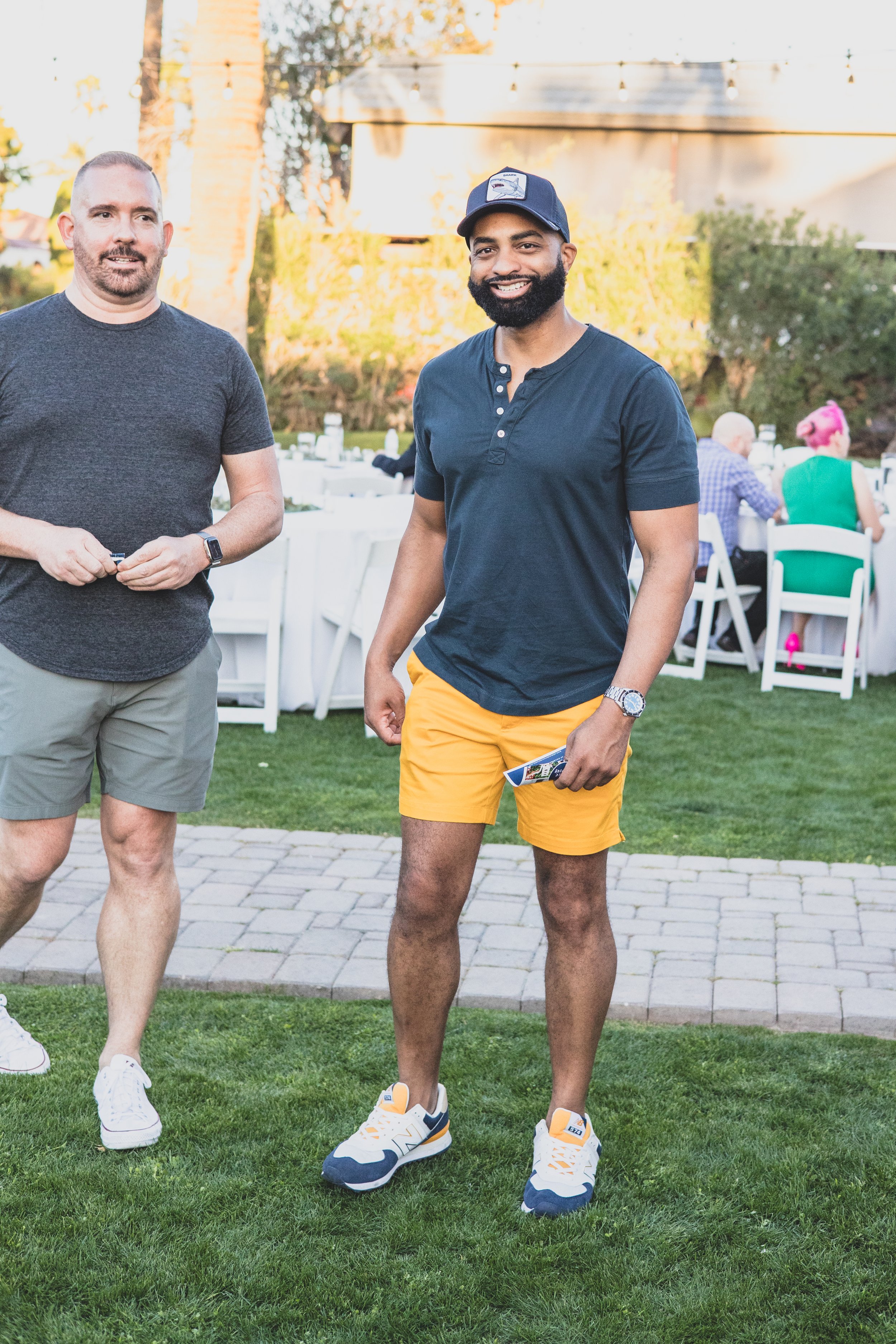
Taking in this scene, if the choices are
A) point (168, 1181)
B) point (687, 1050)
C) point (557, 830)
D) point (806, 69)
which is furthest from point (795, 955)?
point (806, 69)

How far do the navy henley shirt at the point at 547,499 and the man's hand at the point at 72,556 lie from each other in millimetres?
675

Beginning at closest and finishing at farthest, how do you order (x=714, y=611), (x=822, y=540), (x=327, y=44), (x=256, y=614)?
1. (x=256, y=614)
2. (x=822, y=540)
3. (x=714, y=611)
4. (x=327, y=44)

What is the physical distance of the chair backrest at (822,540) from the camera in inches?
324

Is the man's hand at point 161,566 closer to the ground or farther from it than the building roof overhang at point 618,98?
closer to the ground

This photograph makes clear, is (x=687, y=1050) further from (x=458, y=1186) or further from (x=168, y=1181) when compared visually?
(x=168, y=1181)

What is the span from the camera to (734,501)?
8914mm

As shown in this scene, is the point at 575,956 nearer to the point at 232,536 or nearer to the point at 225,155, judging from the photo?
the point at 232,536

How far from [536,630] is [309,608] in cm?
475

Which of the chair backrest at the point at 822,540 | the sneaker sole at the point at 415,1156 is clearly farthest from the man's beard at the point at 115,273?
the chair backrest at the point at 822,540

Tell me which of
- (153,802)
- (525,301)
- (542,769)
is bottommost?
(153,802)

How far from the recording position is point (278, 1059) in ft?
11.5

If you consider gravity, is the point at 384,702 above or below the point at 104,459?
below

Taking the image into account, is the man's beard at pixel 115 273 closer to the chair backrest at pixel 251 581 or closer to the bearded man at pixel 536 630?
the bearded man at pixel 536 630

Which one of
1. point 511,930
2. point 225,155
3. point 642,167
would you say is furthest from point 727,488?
point 642,167
